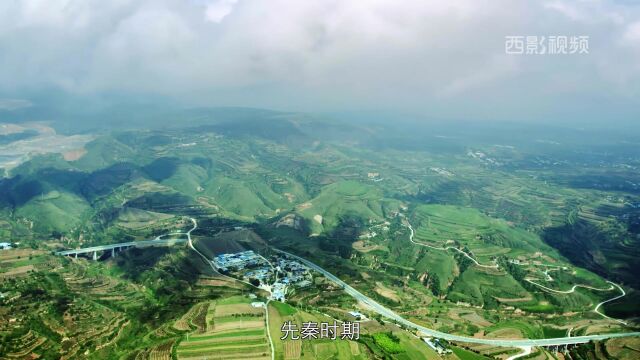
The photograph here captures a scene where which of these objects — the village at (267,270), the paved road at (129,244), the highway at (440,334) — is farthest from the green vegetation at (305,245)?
the paved road at (129,244)

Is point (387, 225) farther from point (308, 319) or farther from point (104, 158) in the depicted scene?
point (104, 158)

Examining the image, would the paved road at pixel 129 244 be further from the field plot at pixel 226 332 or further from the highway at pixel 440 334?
the field plot at pixel 226 332

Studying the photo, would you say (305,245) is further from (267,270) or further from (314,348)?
(314,348)

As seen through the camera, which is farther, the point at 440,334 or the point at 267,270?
the point at 267,270

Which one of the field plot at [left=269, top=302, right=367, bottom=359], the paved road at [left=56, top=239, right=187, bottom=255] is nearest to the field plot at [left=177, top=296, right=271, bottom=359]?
the field plot at [left=269, top=302, right=367, bottom=359]

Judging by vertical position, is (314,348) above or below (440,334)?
above

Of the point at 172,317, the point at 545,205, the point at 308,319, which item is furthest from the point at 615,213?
the point at 172,317

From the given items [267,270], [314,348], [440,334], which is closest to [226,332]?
[314,348]
